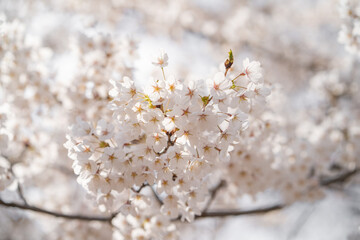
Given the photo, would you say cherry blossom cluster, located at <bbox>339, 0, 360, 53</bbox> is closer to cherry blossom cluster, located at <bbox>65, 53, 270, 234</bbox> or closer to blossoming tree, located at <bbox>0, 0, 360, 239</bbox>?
blossoming tree, located at <bbox>0, 0, 360, 239</bbox>

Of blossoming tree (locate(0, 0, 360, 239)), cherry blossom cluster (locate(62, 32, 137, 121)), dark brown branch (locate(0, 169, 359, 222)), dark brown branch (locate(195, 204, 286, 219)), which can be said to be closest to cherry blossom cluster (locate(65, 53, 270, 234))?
Answer: blossoming tree (locate(0, 0, 360, 239))

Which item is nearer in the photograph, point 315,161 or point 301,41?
point 315,161

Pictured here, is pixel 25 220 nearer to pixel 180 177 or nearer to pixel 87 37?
pixel 87 37

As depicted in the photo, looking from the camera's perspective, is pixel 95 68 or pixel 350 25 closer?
pixel 350 25

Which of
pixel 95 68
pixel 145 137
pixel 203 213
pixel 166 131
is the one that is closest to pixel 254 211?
pixel 203 213

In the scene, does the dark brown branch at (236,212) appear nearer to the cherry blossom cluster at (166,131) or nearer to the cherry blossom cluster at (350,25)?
the cherry blossom cluster at (166,131)

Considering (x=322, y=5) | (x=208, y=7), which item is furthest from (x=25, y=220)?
(x=322, y=5)

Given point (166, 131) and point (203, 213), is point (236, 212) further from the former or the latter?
point (166, 131)

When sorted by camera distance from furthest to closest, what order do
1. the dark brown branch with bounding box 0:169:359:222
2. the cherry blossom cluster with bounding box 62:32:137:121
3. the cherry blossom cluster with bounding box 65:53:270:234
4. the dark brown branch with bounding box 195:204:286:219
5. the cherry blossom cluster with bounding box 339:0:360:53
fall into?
the cherry blossom cluster with bounding box 62:32:137:121 < the dark brown branch with bounding box 195:204:286:219 < the cherry blossom cluster with bounding box 339:0:360:53 < the dark brown branch with bounding box 0:169:359:222 < the cherry blossom cluster with bounding box 65:53:270:234
